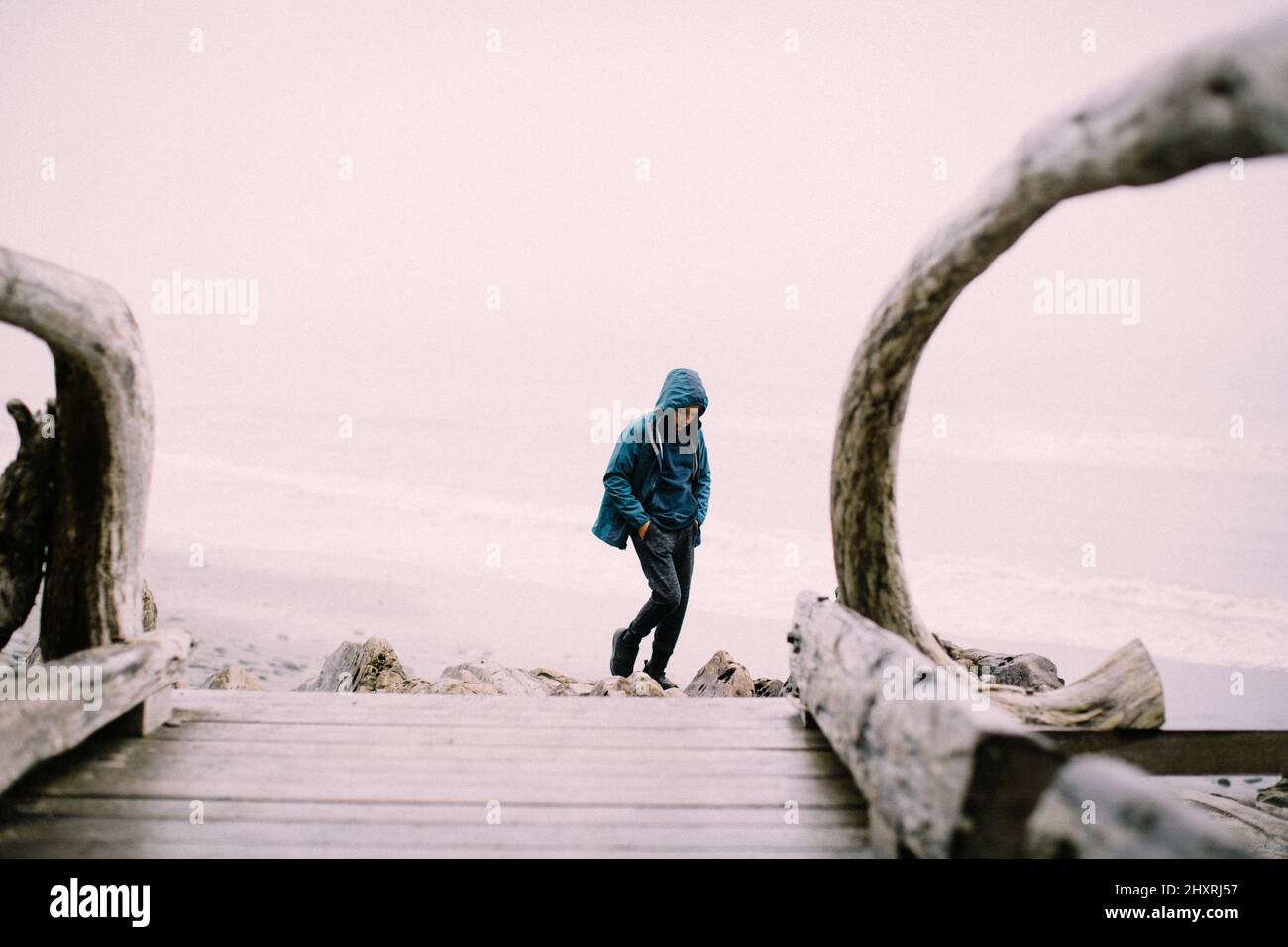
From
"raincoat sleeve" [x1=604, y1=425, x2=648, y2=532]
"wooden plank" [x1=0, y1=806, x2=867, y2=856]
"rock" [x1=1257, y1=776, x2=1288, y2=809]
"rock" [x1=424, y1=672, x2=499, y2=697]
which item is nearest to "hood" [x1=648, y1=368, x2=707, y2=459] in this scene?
"raincoat sleeve" [x1=604, y1=425, x2=648, y2=532]

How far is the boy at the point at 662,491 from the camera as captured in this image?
5551mm

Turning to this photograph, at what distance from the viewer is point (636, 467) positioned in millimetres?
5598

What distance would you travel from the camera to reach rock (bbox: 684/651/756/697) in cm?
595

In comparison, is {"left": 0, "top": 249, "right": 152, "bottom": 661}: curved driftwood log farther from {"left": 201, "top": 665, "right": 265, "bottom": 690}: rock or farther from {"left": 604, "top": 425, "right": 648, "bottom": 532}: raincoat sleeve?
{"left": 604, "top": 425, "right": 648, "bottom": 532}: raincoat sleeve

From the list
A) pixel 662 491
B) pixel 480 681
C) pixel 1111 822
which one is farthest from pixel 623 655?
pixel 1111 822

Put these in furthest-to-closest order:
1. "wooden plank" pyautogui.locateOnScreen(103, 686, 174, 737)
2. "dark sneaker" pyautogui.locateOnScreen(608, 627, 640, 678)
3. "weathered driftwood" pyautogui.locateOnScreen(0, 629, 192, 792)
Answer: "dark sneaker" pyautogui.locateOnScreen(608, 627, 640, 678) → "wooden plank" pyautogui.locateOnScreen(103, 686, 174, 737) → "weathered driftwood" pyautogui.locateOnScreen(0, 629, 192, 792)

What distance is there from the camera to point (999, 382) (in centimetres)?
2547

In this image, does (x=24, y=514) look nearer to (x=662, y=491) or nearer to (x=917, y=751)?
(x=917, y=751)

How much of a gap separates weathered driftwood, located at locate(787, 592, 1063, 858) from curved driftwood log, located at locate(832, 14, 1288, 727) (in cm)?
26

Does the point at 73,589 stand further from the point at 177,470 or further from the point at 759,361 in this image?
the point at 759,361

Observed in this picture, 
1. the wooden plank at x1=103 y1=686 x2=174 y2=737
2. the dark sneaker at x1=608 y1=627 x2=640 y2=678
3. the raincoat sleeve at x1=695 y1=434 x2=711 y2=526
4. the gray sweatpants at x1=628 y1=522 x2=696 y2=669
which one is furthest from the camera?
the dark sneaker at x1=608 y1=627 x2=640 y2=678

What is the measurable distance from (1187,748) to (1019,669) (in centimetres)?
226
